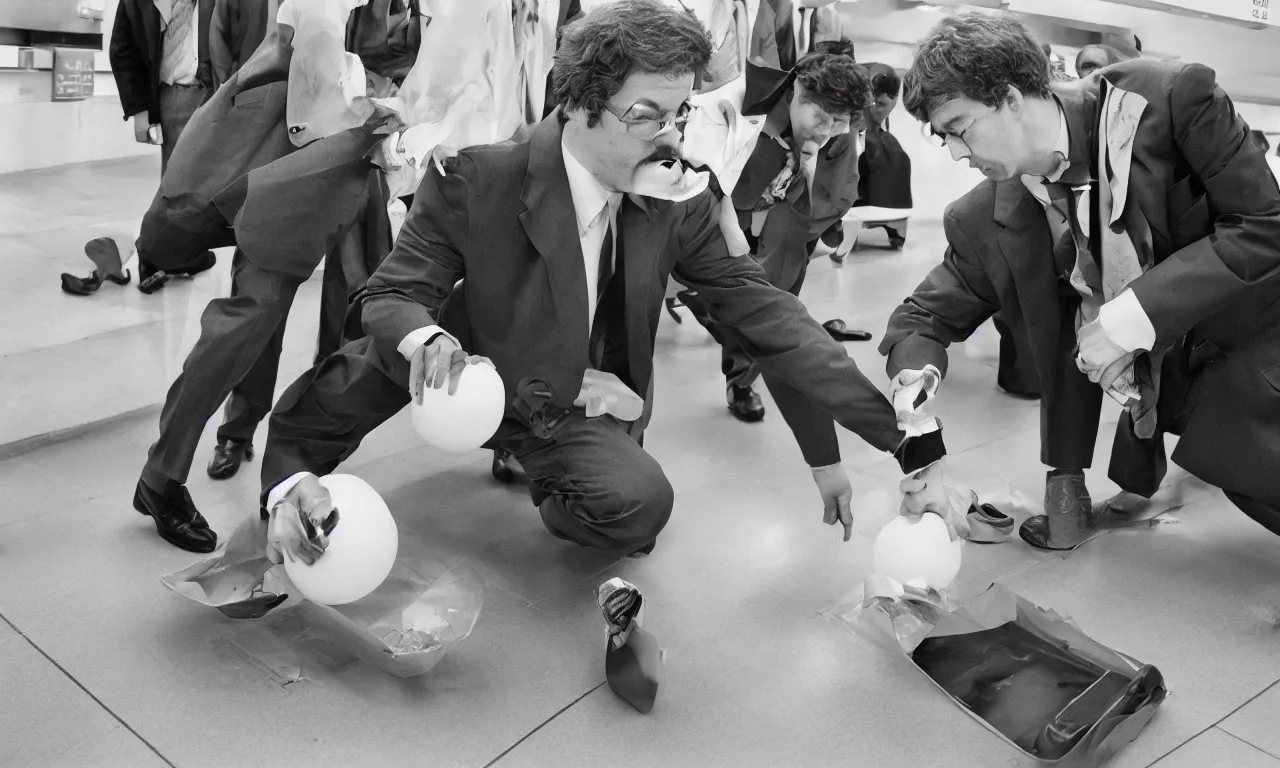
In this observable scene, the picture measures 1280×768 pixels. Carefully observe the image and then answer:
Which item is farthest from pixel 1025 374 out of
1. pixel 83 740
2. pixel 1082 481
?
pixel 83 740

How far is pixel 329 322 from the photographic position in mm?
3025

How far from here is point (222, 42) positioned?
12.0 feet

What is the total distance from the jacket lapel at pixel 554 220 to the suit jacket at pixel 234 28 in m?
2.01

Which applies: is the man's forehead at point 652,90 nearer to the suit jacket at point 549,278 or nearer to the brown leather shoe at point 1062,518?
the suit jacket at point 549,278

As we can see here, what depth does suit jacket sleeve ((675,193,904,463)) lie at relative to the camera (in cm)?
202

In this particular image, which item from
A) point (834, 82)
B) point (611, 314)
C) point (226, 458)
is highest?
point (834, 82)

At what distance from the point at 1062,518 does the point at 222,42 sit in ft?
9.31

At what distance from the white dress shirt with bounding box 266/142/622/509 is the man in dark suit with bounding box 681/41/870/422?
0.86 m

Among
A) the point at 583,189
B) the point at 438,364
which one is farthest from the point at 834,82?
the point at 438,364

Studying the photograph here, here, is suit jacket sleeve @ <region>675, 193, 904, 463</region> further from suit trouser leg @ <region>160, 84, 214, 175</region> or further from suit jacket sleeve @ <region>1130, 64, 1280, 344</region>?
suit trouser leg @ <region>160, 84, 214, 175</region>

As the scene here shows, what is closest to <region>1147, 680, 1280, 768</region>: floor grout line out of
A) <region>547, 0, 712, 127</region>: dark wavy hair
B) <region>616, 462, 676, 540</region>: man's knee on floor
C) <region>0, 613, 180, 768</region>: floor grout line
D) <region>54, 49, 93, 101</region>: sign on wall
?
<region>616, 462, 676, 540</region>: man's knee on floor

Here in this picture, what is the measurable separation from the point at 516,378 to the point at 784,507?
0.82 meters

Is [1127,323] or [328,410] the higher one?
[1127,323]

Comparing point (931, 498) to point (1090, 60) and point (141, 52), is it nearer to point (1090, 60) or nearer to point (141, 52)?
point (1090, 60)
